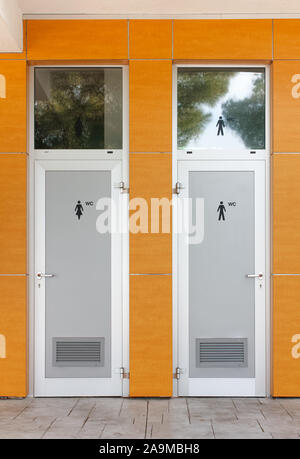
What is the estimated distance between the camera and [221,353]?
535cm

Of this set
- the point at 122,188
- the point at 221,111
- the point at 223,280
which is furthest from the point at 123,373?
the point at 221,111

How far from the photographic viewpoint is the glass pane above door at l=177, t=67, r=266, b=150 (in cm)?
545

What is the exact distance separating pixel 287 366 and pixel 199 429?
1.32 m

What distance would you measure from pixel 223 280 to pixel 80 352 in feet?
4.95

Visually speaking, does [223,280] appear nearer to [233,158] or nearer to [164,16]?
[233,158]

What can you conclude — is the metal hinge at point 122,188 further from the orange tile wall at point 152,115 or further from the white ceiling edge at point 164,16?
the white ceiling edge at point 164,16

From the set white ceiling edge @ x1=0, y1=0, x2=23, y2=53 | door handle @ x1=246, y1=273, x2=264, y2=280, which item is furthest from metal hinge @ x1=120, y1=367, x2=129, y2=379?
white ceiling edge @ x1=0, y1=0, x2=23, y2=53

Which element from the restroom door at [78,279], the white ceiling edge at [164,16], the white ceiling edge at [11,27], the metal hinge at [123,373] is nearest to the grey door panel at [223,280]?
the metal hinge at [123,373]

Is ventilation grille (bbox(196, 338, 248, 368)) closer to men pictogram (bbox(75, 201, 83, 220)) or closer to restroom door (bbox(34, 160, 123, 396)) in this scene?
restroom door (bbox(34, 160, 123, 396))

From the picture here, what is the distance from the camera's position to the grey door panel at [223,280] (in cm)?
535

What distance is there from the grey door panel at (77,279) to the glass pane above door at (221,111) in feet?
3.14

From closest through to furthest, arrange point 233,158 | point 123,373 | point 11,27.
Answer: point 11,27, point 123,373, point 233,158

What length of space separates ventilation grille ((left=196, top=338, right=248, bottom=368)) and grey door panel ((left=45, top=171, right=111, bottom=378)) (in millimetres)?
875

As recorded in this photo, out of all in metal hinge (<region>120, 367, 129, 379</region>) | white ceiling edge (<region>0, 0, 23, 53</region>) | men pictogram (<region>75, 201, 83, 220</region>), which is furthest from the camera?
men pictogram (<region>75, 201, 83, 220</region>)
